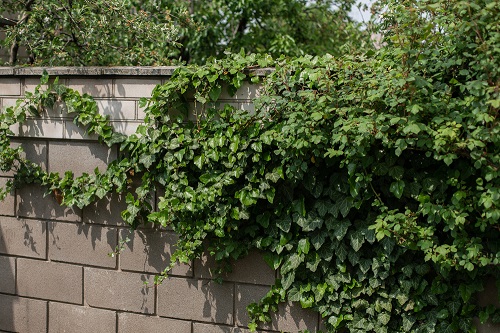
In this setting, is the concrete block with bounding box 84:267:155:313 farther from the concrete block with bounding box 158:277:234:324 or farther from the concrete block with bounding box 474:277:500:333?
the concrete block with bounding box 474:277:500:333

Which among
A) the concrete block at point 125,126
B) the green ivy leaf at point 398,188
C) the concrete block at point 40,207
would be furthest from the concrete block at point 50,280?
the green ivy leaf at point 398,188

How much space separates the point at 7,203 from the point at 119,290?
114 centimetres

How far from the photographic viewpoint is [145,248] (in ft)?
15.5

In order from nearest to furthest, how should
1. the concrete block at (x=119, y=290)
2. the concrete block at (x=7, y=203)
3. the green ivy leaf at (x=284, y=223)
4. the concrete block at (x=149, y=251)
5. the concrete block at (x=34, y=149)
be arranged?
the green ivy leaf at (x=284, y=223) → the concrete block at (x=149, y=251) → the concrete block at (x=119, y=290) → the concrete block at (x=34, y=149) → the concrete block at (x=7, y=203)

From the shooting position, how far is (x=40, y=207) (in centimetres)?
509

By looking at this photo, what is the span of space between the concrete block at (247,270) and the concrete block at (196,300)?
0.06 metres

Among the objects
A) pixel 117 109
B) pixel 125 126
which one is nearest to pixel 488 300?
pixel 125 126

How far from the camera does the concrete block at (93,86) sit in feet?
15.7

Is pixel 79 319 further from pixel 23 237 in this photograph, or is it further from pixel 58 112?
pixel 58 112

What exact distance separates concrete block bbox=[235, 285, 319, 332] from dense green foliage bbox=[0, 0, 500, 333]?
0.07 metres

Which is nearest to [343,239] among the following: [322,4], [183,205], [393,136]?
[393,136]

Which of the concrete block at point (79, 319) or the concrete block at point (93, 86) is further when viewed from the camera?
the concrete block at point (79, 319)

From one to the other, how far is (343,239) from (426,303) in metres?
0.59

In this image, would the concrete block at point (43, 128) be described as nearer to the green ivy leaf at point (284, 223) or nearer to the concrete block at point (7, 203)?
the concrete block at point (7, 203)
